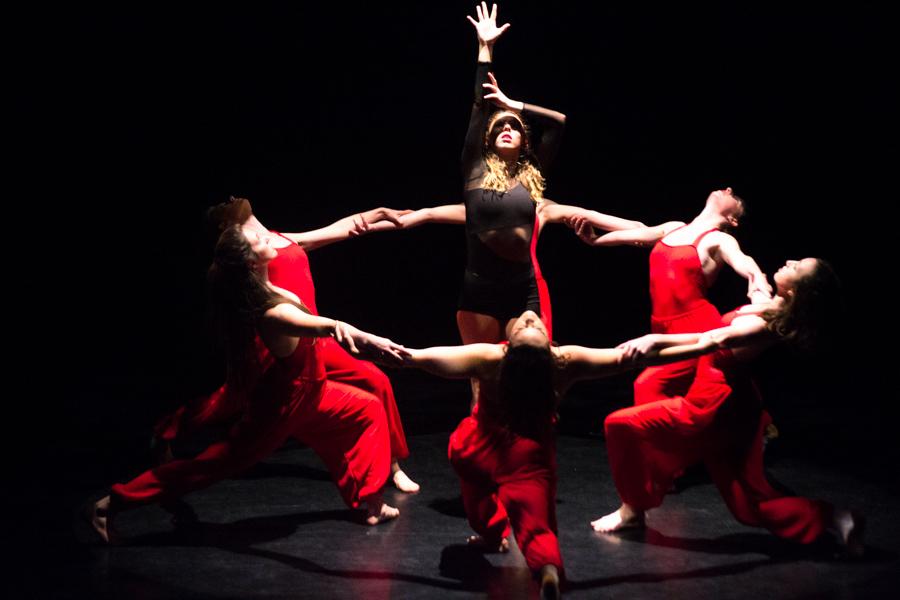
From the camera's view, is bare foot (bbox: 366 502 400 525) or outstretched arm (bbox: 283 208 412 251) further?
outstretched arm (bbox: 283 208 412 251)

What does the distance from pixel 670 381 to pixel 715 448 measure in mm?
475

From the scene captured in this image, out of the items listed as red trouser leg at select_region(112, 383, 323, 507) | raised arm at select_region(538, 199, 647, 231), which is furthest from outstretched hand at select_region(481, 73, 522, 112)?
red trouser leg at select_region(112, 383, 323, 507)

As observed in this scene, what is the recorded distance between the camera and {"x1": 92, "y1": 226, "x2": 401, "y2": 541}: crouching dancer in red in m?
3.47

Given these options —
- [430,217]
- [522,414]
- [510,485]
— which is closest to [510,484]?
[510,485]

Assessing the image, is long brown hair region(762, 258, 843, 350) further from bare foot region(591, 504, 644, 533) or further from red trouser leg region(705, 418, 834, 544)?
bare foot region(591, 504, 644, 533)

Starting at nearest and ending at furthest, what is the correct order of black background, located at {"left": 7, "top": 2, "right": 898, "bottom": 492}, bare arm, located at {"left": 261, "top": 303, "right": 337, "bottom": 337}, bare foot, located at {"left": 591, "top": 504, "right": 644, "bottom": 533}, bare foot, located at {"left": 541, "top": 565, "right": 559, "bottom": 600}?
bare foot, located at {"left": 541, "top": 565, "right": 559, "bottom": 600}, bare arm, located at {"left": 261, "top": 303, "right": 337, "bottom": 337}, bare foot, located at {"left": 591, "top": 504, "right": 644, "bottom": 533}, black background, located at {"left": 7, "top": 2, "right": 898, "bottom": 492}

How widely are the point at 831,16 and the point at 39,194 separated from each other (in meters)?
4.77

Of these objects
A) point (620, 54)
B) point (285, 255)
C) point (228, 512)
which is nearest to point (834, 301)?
point (285, 255)

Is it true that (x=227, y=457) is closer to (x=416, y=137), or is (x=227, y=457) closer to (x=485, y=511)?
(x=485, y=511)

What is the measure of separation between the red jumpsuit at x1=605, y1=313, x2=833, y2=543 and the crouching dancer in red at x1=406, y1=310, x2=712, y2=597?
0.41 metres

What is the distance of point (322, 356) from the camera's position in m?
3.98

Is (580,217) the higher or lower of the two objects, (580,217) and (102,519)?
the higher

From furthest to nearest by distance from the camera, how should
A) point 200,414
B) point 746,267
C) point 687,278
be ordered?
point 200,414, point 687,278, point 746,267

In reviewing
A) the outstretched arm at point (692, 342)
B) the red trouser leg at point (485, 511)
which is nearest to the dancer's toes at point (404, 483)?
the red trouser leg at point (485, 511)
